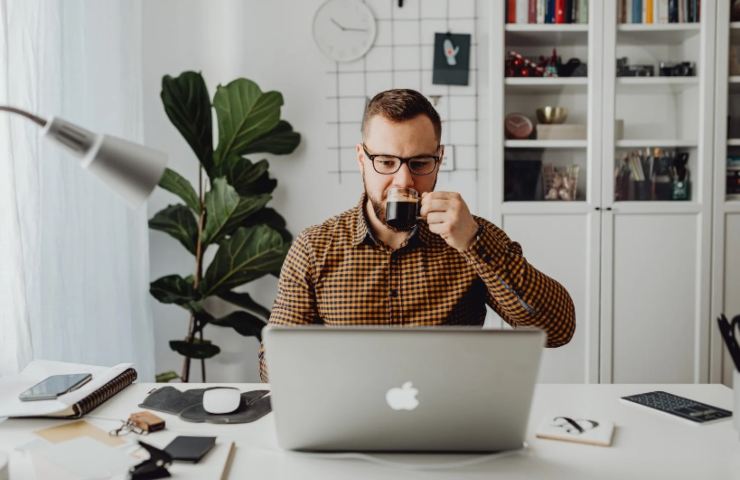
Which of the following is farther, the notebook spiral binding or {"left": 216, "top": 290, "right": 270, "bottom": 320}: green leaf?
{"left": 216, "top": 290, "right": 270, "bottom": 320}: green leaf

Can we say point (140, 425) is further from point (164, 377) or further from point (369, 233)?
point (164, 377)

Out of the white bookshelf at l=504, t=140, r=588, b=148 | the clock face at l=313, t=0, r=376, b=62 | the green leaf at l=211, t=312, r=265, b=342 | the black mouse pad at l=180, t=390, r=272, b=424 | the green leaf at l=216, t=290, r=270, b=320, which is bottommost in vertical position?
the green leaf at l=211, t=312, r=265, b=342

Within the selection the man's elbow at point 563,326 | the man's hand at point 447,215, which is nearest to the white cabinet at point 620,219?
the man's elbow at point 563,326

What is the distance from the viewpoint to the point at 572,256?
2799mm

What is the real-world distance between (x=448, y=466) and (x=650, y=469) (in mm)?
301

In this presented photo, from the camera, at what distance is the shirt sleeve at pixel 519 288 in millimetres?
1508

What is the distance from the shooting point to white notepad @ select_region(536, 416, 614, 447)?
1.13 m

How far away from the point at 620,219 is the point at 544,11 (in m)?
0.91

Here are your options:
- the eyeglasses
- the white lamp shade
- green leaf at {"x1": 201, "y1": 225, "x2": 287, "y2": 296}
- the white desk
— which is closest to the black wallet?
the white desk

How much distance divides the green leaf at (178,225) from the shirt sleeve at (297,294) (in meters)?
1.18

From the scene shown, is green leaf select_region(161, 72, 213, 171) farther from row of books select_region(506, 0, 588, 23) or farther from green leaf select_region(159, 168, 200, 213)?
row of books select_region(506, 0, 588, 23)

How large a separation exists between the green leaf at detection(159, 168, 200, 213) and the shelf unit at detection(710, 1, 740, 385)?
2.11 m

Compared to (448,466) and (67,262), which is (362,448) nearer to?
(448,466)

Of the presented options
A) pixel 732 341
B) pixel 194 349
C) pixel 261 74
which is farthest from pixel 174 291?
pixel 732 341
